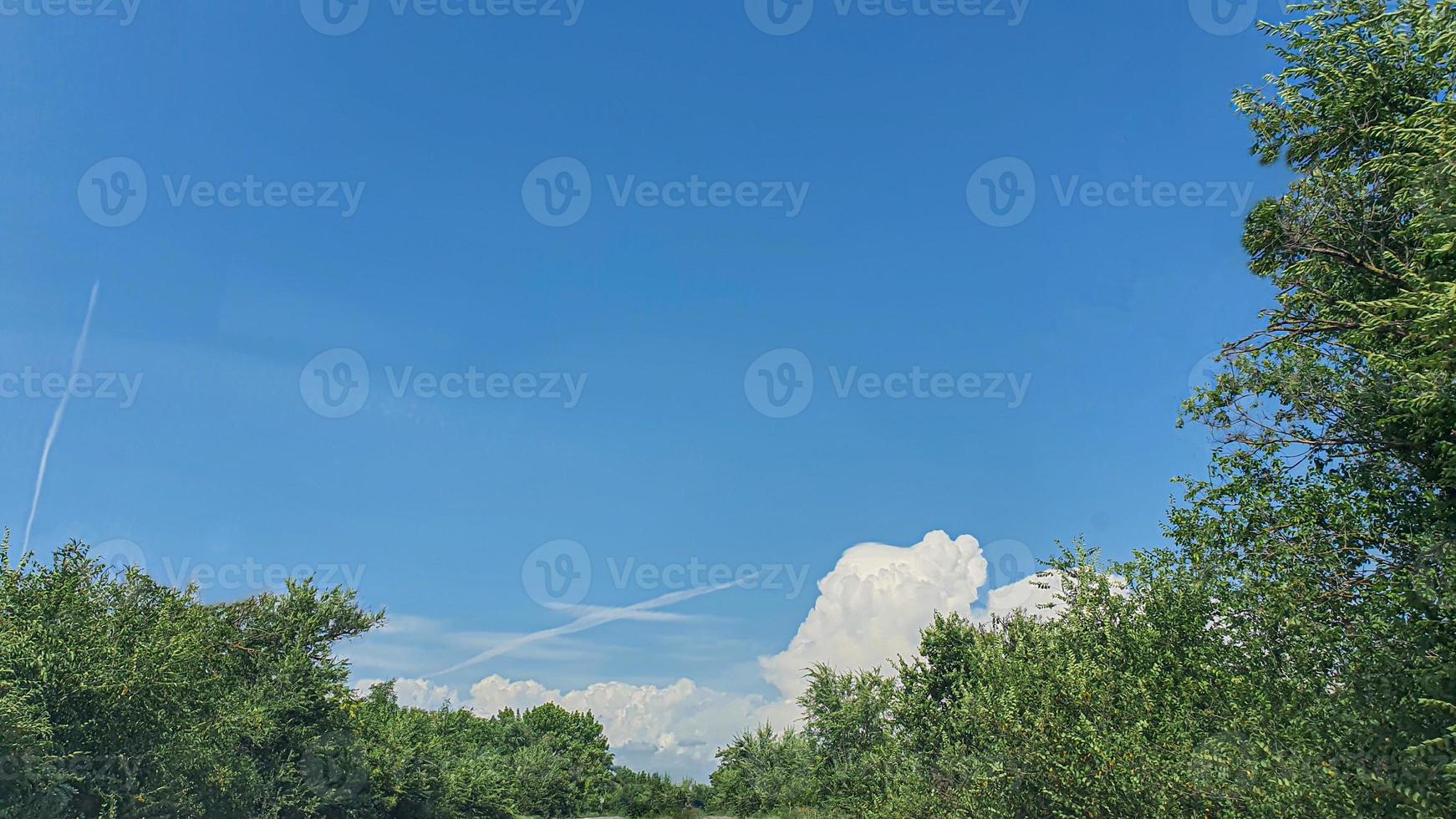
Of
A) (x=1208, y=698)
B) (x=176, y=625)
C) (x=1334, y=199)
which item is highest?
(x=1334, y=199)

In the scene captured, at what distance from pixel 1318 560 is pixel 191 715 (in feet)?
133

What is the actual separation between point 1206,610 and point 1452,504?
6.75 m

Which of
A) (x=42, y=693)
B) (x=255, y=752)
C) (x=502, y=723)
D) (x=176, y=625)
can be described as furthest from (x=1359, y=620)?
(x=502, y=723)

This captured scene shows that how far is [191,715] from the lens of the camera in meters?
38.8

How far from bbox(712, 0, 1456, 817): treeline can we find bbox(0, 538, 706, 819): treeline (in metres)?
28.9

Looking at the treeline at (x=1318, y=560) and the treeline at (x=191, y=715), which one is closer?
the treeline at (x=1318, y=560)

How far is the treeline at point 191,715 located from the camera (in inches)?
1191

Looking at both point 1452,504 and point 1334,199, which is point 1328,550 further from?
point 1334,199

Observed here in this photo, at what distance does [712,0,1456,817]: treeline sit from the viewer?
45.1 feet

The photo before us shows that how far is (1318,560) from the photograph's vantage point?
18.6 meters

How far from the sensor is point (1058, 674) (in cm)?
2494

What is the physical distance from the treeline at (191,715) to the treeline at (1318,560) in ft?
94.9

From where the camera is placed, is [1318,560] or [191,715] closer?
[1318,560]

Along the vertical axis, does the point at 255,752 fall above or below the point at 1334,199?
below
